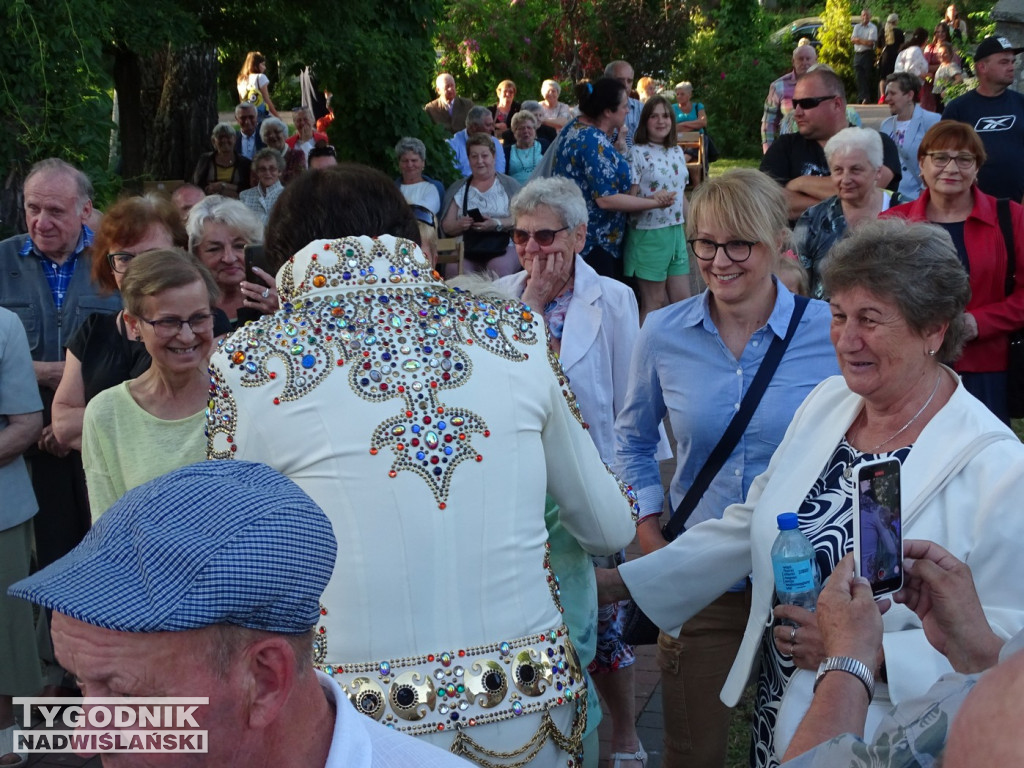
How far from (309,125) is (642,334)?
31.4ft

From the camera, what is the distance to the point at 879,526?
245 cm

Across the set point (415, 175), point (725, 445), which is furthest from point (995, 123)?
point (725, 445)

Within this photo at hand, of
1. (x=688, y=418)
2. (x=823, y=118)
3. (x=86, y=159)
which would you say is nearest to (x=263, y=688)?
(x=688, y=418)

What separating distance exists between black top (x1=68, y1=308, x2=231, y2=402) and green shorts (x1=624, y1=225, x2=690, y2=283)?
19.2 ft

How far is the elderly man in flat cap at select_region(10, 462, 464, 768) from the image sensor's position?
1.58 metres

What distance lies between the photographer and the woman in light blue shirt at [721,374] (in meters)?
3.58

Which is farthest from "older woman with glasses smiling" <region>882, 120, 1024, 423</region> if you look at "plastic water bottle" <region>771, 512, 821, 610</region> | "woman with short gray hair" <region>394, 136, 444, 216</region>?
"woman with short gray hair" <region>394, 136, 444, 216</region>

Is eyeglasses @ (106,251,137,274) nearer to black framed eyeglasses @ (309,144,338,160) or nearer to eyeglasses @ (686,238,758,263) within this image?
eyeglasses @ (686,238,758,263)

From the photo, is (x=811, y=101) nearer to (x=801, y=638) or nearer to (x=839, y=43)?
(x=801, y=638)

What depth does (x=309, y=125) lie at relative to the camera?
500 inches

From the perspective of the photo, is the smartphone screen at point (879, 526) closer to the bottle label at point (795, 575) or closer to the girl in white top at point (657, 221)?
the bottle label at point (795, 575)

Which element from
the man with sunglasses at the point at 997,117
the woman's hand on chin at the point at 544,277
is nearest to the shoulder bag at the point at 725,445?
the woman's hand on chin at the point at 544,277

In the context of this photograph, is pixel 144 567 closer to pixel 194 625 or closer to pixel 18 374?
pixel 194 625

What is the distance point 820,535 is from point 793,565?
33 cm
